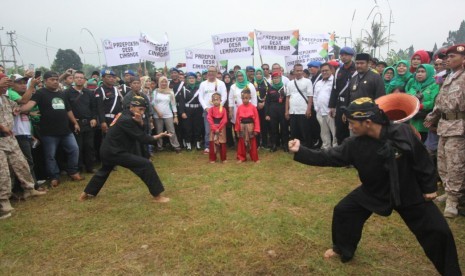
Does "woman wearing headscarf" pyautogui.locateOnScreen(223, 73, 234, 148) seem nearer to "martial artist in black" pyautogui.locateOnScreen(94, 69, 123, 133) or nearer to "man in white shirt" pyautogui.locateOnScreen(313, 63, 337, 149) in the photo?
Answer: "man in white shirt" pyautogui.locateOnScreen(313, 63, 337, 149)

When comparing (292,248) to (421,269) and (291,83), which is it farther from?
(291,83)

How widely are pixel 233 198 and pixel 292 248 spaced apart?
1.78m

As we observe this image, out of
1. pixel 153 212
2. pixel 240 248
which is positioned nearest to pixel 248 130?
pixel 153 212

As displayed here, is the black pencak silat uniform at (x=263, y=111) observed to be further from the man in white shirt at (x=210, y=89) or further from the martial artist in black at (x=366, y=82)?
the martial artist in black at (x=366, y=82)

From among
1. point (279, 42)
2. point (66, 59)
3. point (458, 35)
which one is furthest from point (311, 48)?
point (458, 35)

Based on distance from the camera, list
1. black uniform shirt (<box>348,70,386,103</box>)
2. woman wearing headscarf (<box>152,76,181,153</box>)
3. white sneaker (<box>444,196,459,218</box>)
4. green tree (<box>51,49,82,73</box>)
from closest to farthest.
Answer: white sneaker (<box>444,196,459,218</box>)
black uniform shirt (<box>348,70,386,103</box>)
woman wearing headscarf (<box>152,76,181,153</box>)
green tree (<box>51,49,82,73</box>)

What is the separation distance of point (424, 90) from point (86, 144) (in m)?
6.65

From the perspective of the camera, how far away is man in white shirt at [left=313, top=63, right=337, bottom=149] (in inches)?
281

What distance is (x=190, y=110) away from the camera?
8945 mm

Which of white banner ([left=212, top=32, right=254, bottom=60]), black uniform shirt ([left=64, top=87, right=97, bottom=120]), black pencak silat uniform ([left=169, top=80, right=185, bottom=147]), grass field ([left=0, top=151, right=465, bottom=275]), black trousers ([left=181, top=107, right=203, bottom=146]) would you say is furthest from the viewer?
white banner ([left=212, top=32, right=254, bottom=60])

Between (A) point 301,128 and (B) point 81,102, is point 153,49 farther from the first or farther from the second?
(A) point 301,128

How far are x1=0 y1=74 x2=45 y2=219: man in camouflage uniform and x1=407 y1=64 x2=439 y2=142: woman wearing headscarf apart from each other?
661 cm

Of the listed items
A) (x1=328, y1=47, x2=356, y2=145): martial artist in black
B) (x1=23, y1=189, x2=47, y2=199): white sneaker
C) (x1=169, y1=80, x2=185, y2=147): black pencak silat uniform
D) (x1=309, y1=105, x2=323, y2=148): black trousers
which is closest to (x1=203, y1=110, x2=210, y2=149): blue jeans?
(x1=169, y1=80, x2=185, y2=147): black pencak silat uniform

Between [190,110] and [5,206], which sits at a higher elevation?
[190,110]
